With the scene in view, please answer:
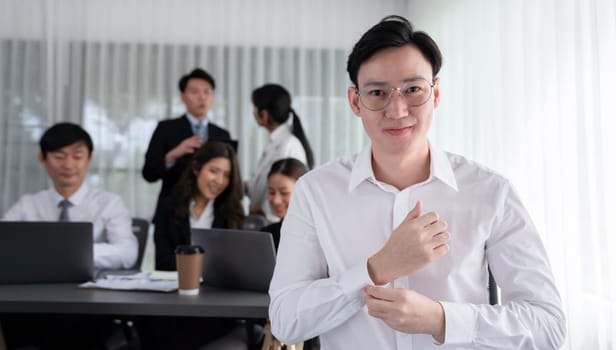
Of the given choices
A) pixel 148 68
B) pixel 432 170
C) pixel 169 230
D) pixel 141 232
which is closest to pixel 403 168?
pixel 432 170

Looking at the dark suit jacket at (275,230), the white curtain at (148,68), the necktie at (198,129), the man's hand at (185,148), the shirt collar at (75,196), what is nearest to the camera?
the dark suit jacket at (275,230)

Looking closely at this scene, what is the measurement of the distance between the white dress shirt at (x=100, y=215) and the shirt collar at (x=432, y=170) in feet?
5.79

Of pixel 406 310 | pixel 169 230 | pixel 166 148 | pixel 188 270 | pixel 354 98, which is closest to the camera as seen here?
pixel 406 310

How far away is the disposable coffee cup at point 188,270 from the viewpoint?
2180 mm

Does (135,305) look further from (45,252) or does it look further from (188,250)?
(45,252)

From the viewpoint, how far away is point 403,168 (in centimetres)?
141

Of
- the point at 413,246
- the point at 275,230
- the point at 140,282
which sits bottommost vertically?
the point at 140,282

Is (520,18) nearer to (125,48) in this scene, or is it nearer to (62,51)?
(125,48)

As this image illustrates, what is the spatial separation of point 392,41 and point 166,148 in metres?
2.98

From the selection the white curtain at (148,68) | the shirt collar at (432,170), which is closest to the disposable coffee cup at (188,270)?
the shirt collar at (432,170)

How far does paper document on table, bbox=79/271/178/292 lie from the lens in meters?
2.25

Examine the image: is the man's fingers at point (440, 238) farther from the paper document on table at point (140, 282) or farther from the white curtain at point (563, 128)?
the white curtain at point (563, 128)

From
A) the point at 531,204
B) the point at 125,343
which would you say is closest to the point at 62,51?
the point at 125,343

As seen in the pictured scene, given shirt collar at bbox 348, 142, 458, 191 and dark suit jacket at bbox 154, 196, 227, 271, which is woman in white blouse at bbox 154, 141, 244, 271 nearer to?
dark suit jacket at bbox 154, 196, 227, 271
